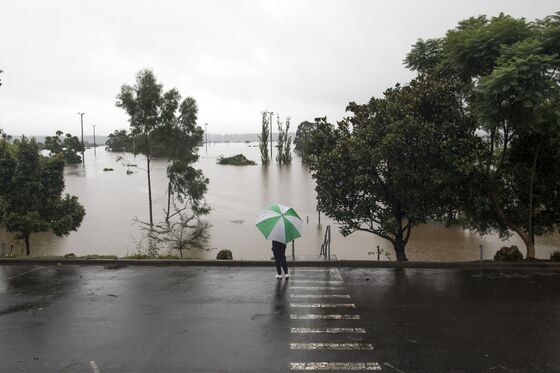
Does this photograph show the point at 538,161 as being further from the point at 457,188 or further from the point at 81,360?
the point at 81,360

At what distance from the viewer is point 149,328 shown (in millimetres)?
7488

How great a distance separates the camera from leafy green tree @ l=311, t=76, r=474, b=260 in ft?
39.0

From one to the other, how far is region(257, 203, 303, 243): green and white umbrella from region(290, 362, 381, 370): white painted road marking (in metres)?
3.58

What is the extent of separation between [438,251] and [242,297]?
1464cm

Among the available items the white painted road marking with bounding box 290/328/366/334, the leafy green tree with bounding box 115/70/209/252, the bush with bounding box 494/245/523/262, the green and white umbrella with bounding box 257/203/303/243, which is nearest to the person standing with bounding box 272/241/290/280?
the green and white umbrella with bounding box 257/203/303/243

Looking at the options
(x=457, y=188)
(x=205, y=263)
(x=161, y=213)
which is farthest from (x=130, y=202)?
(x=457, y=188)

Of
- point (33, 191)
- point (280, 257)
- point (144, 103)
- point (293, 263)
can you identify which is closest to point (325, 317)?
point (280, 257)

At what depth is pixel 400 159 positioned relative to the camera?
12.4 meters

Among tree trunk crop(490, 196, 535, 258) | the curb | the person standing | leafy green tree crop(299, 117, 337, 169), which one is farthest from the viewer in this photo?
leafy green tree crop(299, 117, 337, 169)

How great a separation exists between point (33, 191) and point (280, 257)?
13195 mm

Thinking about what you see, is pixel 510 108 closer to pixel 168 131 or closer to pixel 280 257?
pixel 280 257

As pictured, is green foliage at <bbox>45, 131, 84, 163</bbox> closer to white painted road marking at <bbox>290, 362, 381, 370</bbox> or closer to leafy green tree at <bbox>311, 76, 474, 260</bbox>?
leafy green tree at <bbox>311, 76, 474, 260</bbox>

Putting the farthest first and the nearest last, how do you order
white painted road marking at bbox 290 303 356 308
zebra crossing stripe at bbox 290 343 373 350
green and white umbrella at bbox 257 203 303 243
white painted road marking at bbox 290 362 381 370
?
green and white umbrella at bbox 257 203 303 243
white painted road marking at bbox 290 303 356 308
zebra crossing stripe at bbox 290 343 373 350
white painted road marking at bbox 290 362 381 370

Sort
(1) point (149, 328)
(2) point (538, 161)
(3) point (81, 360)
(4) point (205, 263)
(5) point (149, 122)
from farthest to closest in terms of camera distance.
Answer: (5) point (149, 122), (2) point (538, 161), (4) point (205, 263), (1) point (149, 328), (3) point (81, 360)
